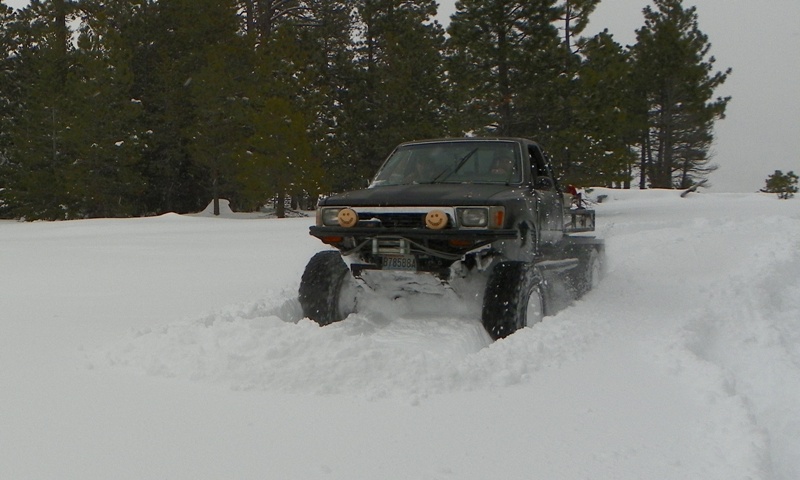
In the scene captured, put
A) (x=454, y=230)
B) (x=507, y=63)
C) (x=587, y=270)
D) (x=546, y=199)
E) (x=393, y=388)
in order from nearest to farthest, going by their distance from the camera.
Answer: (x=393, y=388) < (x=454, y=230) < (x=546, y=199) < (x=587, y=270) < (x=507, y=63)

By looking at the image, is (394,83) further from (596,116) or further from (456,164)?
(456,164)

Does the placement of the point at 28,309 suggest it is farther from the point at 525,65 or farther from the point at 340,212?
the point at 525,65

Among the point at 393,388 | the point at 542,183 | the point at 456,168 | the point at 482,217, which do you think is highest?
the point at 456,168

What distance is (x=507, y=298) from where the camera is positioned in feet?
17.0

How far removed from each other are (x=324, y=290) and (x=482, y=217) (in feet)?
5.06

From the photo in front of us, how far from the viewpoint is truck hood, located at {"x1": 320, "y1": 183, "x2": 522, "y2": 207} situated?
5.42 meters

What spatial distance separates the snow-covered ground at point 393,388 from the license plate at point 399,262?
1.67 ft

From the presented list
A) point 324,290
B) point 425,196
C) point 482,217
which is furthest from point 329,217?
point 482,217

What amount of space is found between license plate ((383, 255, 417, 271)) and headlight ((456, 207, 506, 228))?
56cm

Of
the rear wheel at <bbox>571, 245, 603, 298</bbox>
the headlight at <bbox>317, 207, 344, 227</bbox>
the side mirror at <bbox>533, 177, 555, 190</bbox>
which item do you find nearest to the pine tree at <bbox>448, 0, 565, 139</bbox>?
the rear wheel at <bbox>571, 245, 603, 298</bbox>

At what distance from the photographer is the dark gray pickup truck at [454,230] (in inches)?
210

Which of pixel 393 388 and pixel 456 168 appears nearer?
pixel 393 388

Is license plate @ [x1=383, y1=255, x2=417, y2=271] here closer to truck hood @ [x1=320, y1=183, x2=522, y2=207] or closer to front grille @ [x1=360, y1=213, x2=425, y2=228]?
front grille @ [x1=360, y1=213, x2=425, y2=228]

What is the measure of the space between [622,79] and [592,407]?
2586 centimetres
